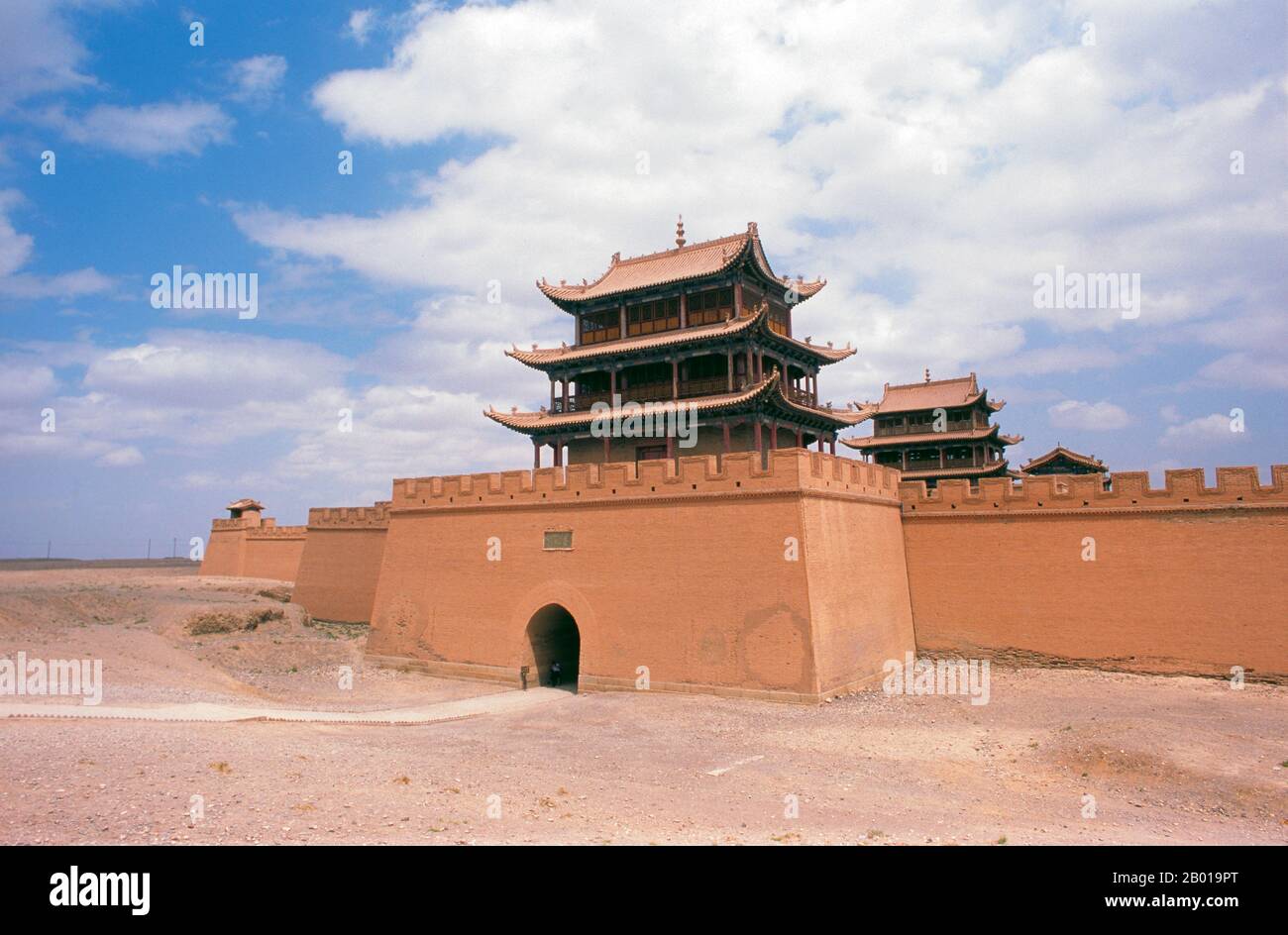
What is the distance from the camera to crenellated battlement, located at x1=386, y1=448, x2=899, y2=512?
16016 mm

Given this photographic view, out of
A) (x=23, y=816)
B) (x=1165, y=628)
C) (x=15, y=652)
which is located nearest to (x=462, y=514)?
(x=15, y=652)

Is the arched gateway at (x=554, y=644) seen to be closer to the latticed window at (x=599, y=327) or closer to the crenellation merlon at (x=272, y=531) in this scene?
the latticed window at (x=599, y=327)

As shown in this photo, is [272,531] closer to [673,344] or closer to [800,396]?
[673,344]

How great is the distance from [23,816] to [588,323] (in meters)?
21.5

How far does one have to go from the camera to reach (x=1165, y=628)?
1672 cm

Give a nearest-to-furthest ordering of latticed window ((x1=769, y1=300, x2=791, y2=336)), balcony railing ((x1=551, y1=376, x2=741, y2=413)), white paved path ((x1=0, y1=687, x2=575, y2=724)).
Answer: white paved path ((x1=0, y1=687, x2=575, y2=724)), balcony railing ((x1=551, y1=376, x2=741, y2=413)), latticed window ((x1=769, y1=300, x2=791, y2=336))

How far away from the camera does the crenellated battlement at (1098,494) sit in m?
16.4

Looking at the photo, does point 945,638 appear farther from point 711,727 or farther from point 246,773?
point 246,773

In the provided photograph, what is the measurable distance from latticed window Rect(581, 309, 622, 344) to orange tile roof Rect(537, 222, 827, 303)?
2.39 ft

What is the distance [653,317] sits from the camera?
2491 cm

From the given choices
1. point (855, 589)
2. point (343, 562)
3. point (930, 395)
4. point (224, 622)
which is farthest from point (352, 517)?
point (930, 395)

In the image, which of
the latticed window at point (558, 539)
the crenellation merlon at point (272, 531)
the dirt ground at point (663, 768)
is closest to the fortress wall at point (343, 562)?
the crenellation merlon at point (272, 531)

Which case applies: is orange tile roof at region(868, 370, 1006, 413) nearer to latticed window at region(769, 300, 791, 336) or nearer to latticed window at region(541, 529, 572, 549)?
latticed window at region(769, 300, 791, 336)

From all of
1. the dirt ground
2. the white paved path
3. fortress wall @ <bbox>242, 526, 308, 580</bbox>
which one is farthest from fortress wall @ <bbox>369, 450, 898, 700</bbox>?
fortress wall @ <bbox>242, 526, 308, 580</bbox>
